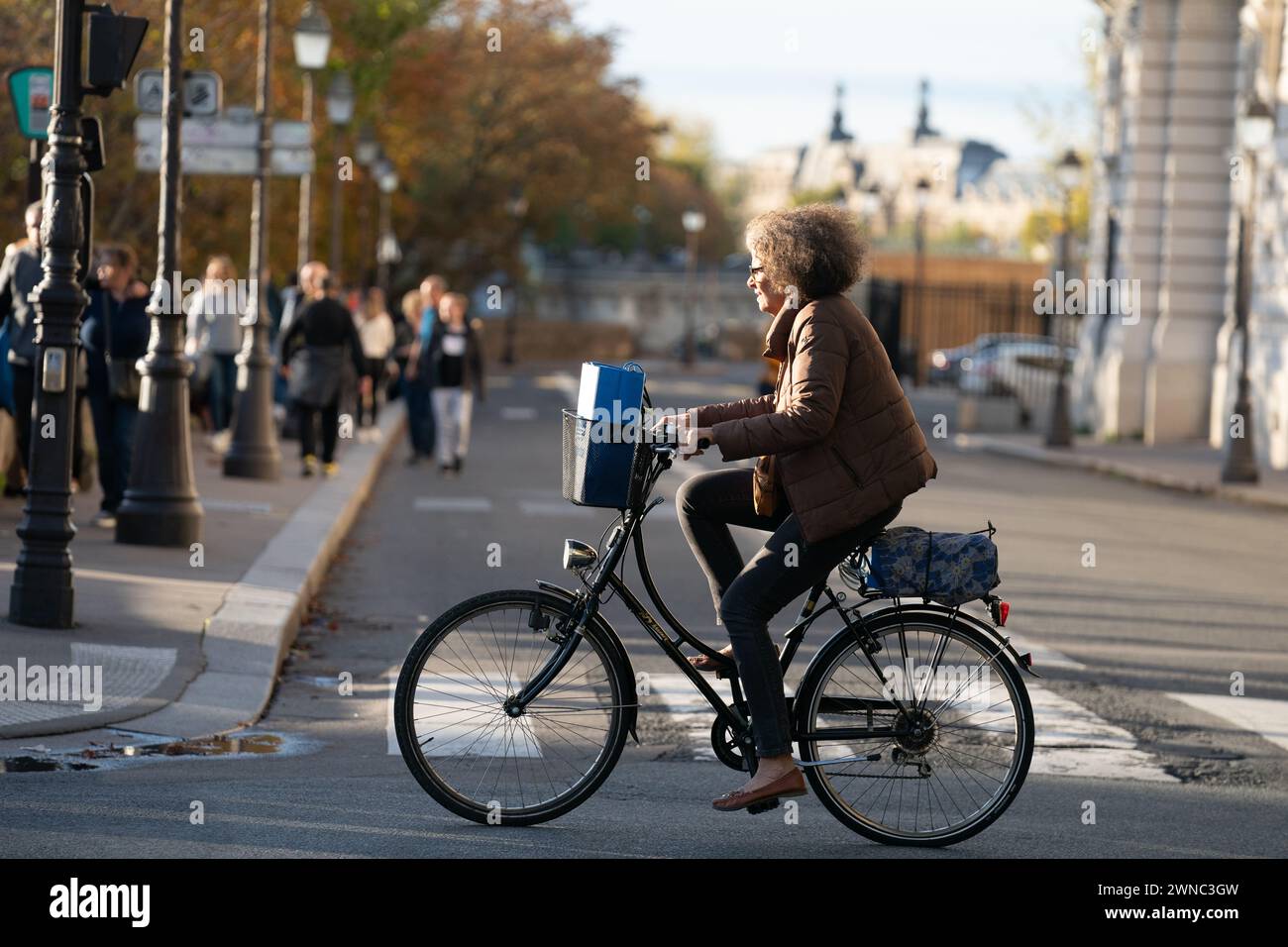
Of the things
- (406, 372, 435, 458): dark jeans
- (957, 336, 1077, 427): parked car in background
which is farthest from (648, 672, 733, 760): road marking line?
(957, 336, 1077, 427): parked car in background

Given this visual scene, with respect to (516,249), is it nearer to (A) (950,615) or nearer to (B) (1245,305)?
(B) (1245,305)

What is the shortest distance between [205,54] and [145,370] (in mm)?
12689

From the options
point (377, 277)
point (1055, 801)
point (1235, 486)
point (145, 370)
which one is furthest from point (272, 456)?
point (377, 277)

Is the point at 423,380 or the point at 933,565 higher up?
the point at 933,565

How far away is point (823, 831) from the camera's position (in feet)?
21.7

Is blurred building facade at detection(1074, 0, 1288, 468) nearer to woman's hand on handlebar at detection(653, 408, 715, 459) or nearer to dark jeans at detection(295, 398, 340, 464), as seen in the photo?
dark jeans at detection(295, 398, 340, 464)

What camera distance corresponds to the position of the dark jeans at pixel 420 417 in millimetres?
23650

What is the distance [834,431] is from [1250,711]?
3.91m

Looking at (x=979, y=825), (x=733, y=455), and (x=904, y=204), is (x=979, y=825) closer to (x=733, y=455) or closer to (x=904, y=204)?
(x=733, y=455)

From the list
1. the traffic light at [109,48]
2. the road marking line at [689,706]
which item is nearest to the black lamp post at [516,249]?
the traffic light at [109,48]

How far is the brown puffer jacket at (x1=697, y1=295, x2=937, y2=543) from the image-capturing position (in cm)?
605

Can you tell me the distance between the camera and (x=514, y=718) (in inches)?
254

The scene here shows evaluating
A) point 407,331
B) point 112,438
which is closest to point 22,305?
point 112,438

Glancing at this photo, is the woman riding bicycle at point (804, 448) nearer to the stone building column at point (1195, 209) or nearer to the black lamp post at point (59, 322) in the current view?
the black lamp post at point (59, 322)
